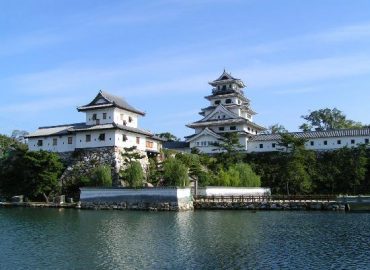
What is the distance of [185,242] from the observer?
73.1 ft

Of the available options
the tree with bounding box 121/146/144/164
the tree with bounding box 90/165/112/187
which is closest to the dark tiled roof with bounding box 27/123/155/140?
the tree with bounding box 121/146/144/164

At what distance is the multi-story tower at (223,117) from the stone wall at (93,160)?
1312 cm

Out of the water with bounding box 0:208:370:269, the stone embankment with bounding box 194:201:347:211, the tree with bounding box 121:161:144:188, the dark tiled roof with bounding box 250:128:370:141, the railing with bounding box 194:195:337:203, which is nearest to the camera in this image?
the water with bounding box 0:208:370:269

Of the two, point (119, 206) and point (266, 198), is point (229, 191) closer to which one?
point (266, 198)

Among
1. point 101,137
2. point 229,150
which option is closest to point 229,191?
point 229,150

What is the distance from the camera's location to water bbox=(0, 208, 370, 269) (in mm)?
17837

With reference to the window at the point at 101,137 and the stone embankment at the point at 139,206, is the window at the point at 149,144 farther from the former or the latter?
the stone embankment at the point at 139,206

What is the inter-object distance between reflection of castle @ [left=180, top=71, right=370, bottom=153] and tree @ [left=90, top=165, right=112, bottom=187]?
62.0 ft

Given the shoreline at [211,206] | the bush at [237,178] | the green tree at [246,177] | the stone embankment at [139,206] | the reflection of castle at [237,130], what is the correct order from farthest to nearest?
the reflection of castle at [237,130]
the green tree at [246,177]
the bush at [237,178]
the stone embankment at [139,206]
the shoreline at [211,206]

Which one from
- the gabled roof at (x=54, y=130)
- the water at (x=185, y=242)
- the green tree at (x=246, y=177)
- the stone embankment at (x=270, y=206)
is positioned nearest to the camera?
the water at (x=185, y=242)

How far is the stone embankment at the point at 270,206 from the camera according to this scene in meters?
39.7

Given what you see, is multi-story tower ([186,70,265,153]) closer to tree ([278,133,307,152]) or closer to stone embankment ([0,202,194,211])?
tree ([278,133,307,152])

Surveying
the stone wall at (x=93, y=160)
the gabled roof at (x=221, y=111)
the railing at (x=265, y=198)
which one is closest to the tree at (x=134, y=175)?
the stone wall at (x=93, y=160)

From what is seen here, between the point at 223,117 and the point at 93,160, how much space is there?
21.9 metres
